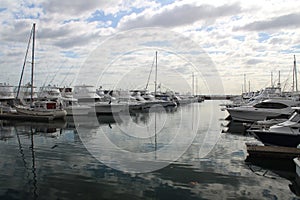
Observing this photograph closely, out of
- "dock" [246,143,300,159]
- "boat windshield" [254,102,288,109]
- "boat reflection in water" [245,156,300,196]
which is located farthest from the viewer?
"boat windshield" [254,102,288,109]

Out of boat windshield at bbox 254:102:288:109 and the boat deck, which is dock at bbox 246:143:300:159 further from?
the boat deck

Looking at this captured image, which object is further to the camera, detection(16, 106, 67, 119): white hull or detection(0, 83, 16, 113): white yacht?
detection(0, 83, 16, 113): white yacht

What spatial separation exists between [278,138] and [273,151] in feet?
3.13

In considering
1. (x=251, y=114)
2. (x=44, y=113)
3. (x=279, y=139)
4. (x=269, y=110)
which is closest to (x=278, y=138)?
(x=279, y=139)

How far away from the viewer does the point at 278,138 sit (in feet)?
47.9

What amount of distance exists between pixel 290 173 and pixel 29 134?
18331mm

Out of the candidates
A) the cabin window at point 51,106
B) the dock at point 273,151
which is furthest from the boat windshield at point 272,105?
the cabin window at point 51,106

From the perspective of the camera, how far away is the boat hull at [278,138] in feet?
46.6

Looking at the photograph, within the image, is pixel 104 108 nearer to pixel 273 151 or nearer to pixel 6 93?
pixel 273 151

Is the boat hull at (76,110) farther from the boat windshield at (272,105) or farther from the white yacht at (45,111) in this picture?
the boat windshield at (272,105)

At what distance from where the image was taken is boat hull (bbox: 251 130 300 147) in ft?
46.6

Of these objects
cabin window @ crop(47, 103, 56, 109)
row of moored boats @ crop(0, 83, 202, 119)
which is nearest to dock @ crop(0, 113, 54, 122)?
row of moored boats @ crop(0, 83, 202, 119)

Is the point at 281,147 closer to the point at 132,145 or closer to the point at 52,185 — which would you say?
the point at 132,145

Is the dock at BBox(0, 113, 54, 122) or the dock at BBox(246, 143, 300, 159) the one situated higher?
the dock at BBox(0, 113, 54, 122)
